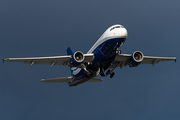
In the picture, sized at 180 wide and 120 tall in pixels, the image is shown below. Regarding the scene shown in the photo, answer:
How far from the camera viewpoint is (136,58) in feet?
125

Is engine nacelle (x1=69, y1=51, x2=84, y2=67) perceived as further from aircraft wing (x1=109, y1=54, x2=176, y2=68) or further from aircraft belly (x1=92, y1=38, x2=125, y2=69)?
aircraft wing (x1=109, y1=54, x2=176, y2=68)

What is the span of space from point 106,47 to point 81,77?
8.10 meters

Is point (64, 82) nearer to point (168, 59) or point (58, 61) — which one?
point (58, 61)

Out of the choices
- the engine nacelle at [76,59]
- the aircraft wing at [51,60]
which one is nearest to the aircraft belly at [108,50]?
the aircraft wing at [51,60]

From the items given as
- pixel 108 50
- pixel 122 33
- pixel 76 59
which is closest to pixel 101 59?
pixel 108 50

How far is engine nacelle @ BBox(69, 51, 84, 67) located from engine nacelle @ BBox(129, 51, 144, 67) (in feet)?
23.5

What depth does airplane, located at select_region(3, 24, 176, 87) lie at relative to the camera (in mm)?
33875

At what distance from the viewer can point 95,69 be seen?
127ft

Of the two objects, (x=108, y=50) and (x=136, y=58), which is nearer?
(x=108, y=50)

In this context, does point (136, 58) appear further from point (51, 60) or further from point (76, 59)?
point (51, 60)

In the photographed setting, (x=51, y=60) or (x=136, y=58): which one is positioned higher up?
(x=51, y=60)

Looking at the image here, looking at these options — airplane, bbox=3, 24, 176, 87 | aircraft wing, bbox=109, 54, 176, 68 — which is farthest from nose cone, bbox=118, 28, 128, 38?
aircraft wing, bbox=109, 54, 176, 68

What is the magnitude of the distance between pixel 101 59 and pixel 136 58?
17.9ft

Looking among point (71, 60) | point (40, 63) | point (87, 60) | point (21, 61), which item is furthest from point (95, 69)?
point (21, 61)
